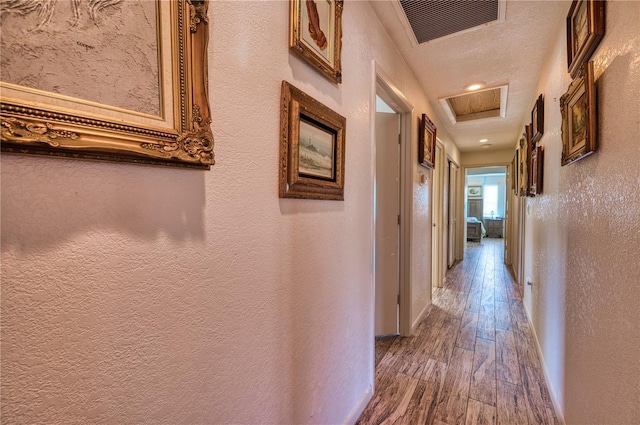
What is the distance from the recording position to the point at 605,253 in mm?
934

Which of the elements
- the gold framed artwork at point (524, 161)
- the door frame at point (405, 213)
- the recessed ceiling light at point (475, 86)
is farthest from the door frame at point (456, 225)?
the door frame at point (405, 213)

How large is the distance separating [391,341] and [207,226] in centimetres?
216

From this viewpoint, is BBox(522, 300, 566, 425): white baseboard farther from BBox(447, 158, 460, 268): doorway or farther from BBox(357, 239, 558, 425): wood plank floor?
BBox(447, 158, 460, 268): doorway

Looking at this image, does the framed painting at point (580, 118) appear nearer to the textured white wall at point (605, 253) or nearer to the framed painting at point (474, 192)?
the textured white wall at point (605, 253)

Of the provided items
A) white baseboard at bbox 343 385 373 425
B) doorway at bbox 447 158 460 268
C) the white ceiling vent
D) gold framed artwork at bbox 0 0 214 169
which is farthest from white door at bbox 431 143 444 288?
gold framed artwork at bbox 0 0 214 169

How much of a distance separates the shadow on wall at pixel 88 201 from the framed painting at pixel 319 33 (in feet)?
2.14

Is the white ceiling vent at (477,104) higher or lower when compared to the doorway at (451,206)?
higher

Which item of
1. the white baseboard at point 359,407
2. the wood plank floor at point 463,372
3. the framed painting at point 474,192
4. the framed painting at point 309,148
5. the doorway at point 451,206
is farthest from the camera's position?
the framed painting at point 474,192

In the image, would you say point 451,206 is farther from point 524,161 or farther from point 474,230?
point 474,230

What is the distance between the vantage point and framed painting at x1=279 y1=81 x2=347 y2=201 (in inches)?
36.8

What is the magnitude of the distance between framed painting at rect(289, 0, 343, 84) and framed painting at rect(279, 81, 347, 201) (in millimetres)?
148

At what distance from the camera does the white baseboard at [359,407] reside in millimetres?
1406

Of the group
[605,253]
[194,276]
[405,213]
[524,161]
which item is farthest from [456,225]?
[194,276]

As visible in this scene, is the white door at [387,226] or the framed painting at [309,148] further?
the white door at [387,226]
